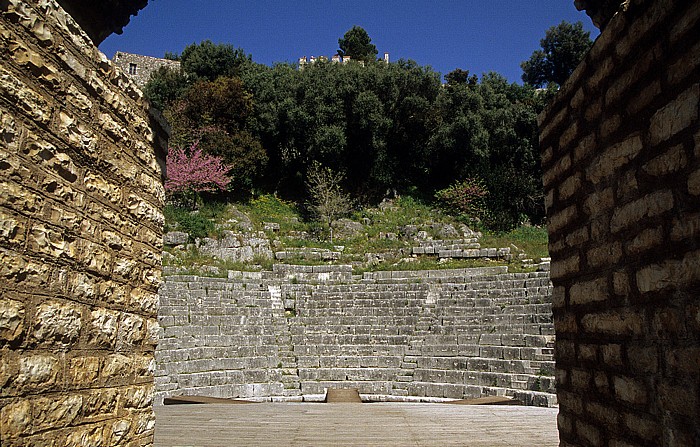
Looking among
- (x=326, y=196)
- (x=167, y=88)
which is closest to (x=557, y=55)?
(x=326, y=196)

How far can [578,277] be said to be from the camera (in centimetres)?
244

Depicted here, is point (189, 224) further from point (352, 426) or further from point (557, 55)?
point (557, 55)

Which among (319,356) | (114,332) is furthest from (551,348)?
(114,332)

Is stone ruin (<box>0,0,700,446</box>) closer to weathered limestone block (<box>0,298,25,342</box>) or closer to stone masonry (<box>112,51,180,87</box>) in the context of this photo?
weathered limestone block (<box>0,298,25,342</box>)

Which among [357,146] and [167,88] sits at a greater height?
[167,88]

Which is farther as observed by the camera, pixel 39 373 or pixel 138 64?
pixel 138 64

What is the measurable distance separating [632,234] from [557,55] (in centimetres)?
3139

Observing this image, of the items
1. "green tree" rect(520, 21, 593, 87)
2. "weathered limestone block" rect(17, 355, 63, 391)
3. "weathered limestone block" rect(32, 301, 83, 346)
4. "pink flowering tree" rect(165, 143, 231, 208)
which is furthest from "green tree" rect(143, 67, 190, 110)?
"weathered limestone block" rect(17, 355, 63, 391)

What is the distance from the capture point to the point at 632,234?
196 cm

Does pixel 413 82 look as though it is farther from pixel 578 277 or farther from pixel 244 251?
pixel 578 277

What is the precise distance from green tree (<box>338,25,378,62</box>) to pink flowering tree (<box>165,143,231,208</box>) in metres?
20.4

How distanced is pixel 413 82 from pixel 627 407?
2288 centimetres

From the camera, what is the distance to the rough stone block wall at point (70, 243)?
1.91m

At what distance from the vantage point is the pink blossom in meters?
19.4
